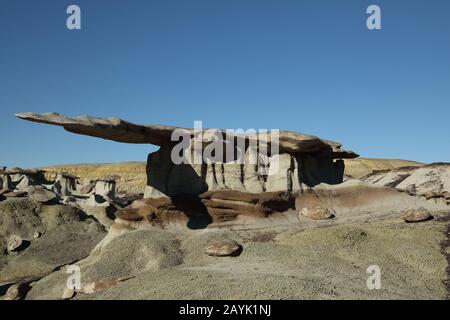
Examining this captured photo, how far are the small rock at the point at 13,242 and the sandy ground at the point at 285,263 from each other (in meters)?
8.92

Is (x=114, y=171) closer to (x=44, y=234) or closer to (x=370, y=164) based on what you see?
(x=370, y=164)

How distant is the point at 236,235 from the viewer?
17.8m

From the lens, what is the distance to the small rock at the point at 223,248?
50.4 ft

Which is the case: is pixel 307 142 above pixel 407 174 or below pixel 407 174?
above

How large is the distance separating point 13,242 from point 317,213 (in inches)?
671

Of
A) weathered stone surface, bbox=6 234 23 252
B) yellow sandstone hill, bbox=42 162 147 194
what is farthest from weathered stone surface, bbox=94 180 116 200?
yellow sandstone hill, bbox=42 162 147 194

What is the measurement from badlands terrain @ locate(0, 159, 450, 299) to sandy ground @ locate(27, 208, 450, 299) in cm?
3

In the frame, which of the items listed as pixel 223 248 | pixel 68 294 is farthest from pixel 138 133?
pixel 68 294

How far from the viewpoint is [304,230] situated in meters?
18.0

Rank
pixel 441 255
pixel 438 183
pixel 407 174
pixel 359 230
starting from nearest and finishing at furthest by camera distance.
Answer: pixel 441 255, pixel 359 230, pixel 438 183, pixel 407 174

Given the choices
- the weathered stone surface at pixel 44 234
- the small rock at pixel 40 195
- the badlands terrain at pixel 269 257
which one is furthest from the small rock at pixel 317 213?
the small rock at pixel 40 195
